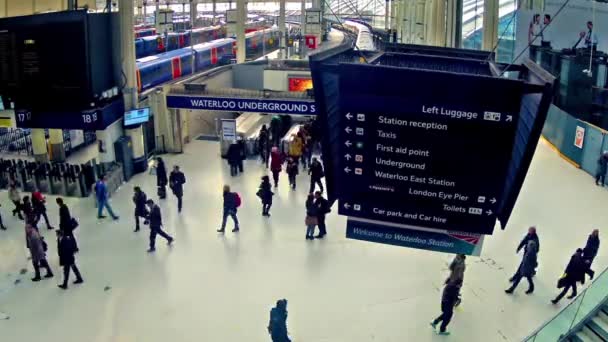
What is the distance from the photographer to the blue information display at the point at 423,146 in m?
4.96

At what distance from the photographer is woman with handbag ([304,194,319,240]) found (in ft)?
37.7

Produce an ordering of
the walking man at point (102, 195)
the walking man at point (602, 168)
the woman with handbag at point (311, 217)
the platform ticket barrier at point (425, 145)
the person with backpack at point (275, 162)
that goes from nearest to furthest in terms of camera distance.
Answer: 1. the platform ticket barrier at point (425, 145)
2. the woman with handbag at point (311, 217)
3. the walking man at point (102, 195)
4. the person with backpack at point (275, 162)
5. the walking man at point (602, 168)

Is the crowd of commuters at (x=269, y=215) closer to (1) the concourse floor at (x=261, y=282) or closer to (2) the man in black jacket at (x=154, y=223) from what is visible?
(2) the man in black jacket at (x=154, y=223)

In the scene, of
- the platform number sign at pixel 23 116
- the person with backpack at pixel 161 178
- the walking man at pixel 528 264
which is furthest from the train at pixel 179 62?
the walking man at pixel 528 264

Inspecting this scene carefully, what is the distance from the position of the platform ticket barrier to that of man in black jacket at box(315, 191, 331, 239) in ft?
18.2

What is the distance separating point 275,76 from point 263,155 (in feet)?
16.8

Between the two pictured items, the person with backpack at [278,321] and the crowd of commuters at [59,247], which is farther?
the crowd of commuters at [59,247]

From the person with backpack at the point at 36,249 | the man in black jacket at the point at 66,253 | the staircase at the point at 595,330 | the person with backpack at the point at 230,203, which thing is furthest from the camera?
the person with backpack at the point at 230,203

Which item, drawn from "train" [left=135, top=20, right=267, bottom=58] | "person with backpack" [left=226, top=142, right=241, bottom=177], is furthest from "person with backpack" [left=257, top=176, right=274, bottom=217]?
"train" [left=135, top=20, right=267, bottom=58]

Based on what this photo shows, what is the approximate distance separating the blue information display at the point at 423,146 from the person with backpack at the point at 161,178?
888cm

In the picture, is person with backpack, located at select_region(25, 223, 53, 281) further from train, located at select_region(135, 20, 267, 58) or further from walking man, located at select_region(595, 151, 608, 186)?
train, located at select_region(135, 20, 267, 58)

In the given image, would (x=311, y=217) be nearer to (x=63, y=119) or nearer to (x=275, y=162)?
(x=275, y=162)

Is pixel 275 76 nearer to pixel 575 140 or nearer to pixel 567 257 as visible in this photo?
pixel 575 140

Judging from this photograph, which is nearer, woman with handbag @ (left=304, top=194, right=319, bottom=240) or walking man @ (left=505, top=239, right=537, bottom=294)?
walking man @ (left=505, top=239, right=537, bottom=294)
